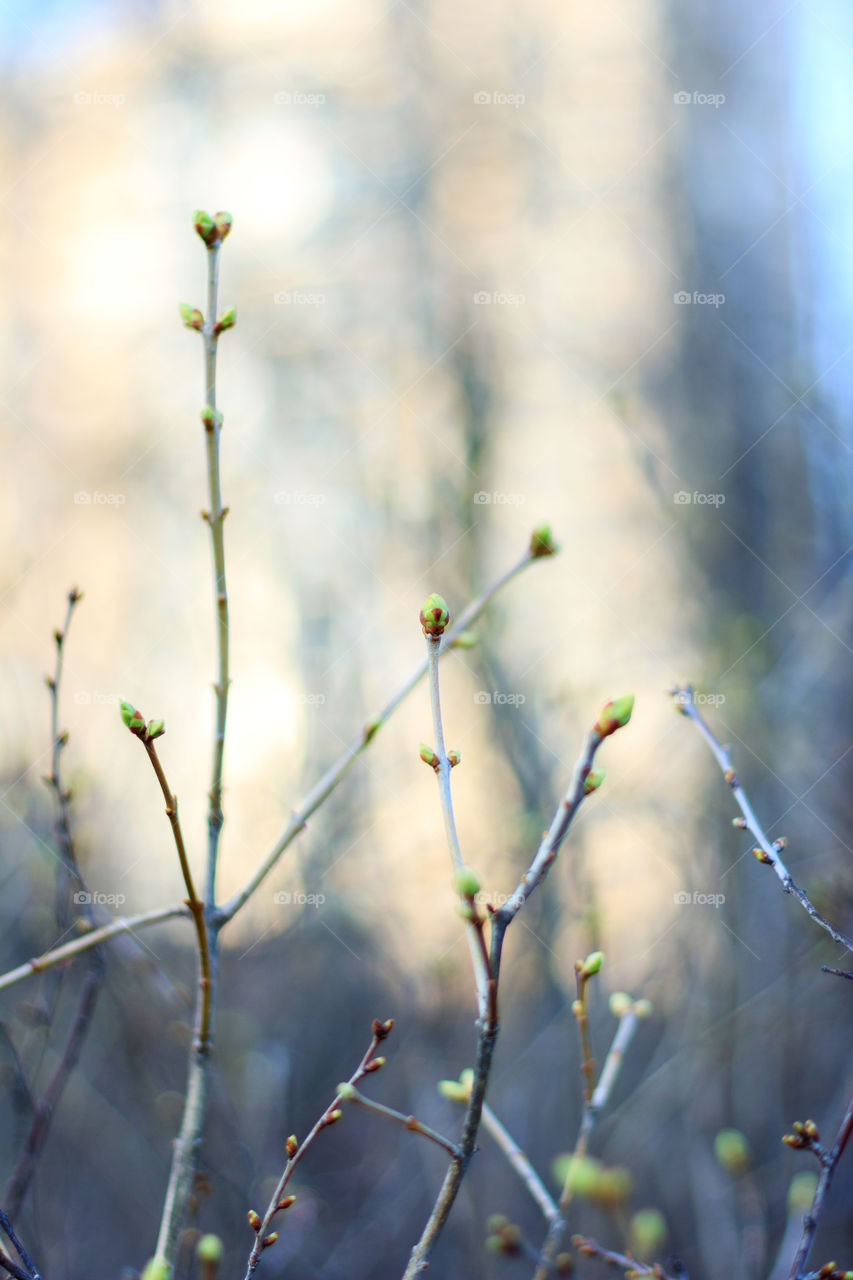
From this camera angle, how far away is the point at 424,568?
12.1ft

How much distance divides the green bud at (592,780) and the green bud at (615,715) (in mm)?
52

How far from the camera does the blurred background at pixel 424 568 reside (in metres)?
2.52

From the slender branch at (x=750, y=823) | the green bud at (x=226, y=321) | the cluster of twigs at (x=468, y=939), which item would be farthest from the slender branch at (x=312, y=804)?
the green bud at (x=226, y=321)

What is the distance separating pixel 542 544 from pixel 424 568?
2.72 meters

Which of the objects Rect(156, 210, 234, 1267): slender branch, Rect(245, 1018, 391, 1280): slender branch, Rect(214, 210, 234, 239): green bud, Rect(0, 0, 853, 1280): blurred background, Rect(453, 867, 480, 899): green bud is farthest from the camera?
Rect(0, 0, 853, 1280): blurred background

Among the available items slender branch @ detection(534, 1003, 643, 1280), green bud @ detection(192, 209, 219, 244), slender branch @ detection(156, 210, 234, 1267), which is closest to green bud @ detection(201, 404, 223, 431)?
slender branch @ detection(156, 210, 234, 1267)

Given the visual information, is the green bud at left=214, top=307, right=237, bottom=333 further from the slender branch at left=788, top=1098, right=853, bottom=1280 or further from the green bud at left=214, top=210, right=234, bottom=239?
the slender branch at left=788, top=1098, right=853, bottom=1280

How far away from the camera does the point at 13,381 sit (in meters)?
6.62

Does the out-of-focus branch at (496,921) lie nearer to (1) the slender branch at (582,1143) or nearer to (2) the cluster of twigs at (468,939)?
(2) the cluster of twigs at (468,939)

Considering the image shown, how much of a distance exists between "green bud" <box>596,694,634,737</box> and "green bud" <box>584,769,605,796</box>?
0.05m

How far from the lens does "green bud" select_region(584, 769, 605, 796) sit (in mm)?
702

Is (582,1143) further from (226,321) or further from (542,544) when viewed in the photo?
(226,321)

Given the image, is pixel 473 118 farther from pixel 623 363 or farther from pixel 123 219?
pixel 123 219

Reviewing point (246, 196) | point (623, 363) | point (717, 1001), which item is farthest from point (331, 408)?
point (717, 1001)
